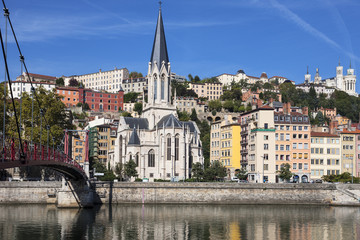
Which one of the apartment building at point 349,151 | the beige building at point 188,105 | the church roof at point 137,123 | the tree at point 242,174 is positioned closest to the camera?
the tree at point 242,174

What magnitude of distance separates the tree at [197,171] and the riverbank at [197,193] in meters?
15.5

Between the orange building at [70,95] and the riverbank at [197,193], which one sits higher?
the orange building at [70,95]

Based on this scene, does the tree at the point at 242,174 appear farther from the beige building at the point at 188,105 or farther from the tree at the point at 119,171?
the beige building at the point at 188,105

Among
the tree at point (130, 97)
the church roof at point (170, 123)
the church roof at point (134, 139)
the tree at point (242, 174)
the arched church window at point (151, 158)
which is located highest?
the tree at point (130, 97)

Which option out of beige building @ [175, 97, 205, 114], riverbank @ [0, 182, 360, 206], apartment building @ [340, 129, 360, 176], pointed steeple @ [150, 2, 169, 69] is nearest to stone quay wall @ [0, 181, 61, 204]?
riverbank @ [0, 182, 360, 206]

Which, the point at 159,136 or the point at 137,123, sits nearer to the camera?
the point at 159,136

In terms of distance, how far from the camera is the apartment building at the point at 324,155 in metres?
87.4

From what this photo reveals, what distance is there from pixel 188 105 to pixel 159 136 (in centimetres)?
8017

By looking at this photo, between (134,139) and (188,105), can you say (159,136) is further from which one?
(188,105)

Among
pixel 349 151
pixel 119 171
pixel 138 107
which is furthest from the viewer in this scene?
pixel 138 107

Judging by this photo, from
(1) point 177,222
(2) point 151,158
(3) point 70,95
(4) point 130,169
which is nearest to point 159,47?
(2) point 151,158

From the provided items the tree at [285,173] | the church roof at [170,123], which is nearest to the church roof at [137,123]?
the church roof at [170,123]

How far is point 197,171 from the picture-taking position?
86500 mm

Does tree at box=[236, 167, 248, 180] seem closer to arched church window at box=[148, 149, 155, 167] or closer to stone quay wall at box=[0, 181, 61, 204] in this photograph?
arched church window at box=[148, 149, 155, 167]
